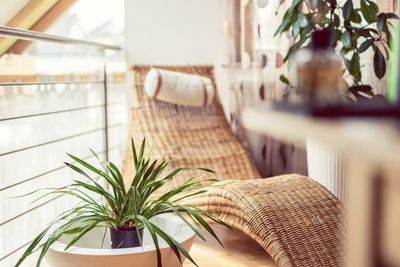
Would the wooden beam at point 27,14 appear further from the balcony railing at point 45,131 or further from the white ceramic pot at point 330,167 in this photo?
the white ceramic pot at point 330,167

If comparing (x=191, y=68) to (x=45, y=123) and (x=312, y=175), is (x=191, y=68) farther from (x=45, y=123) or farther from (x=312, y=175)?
(x=312, y=175)

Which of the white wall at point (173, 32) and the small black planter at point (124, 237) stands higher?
the white wall at point (173, 32)

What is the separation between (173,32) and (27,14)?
5.00 ft

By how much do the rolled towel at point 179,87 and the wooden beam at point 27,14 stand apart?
5.63ft

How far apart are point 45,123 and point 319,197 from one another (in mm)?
1453

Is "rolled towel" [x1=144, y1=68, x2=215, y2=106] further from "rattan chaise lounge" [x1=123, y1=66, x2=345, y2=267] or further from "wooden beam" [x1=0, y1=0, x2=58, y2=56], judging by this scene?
"wooden beam" [x1=0, y1=0, x2=58, y2=56]

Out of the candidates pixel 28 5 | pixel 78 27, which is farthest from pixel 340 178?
pixel 78 27

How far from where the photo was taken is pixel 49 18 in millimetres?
4617

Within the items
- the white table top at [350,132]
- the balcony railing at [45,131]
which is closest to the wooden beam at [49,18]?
the balcony railing at [45,131]

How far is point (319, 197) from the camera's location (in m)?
2.13

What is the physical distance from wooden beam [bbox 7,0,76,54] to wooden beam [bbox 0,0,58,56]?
0.12 m

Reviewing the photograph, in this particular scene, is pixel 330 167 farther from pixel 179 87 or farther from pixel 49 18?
pixel 49 18

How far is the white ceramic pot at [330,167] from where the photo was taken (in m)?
2.27

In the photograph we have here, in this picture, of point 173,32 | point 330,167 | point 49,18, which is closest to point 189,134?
point 173,32
